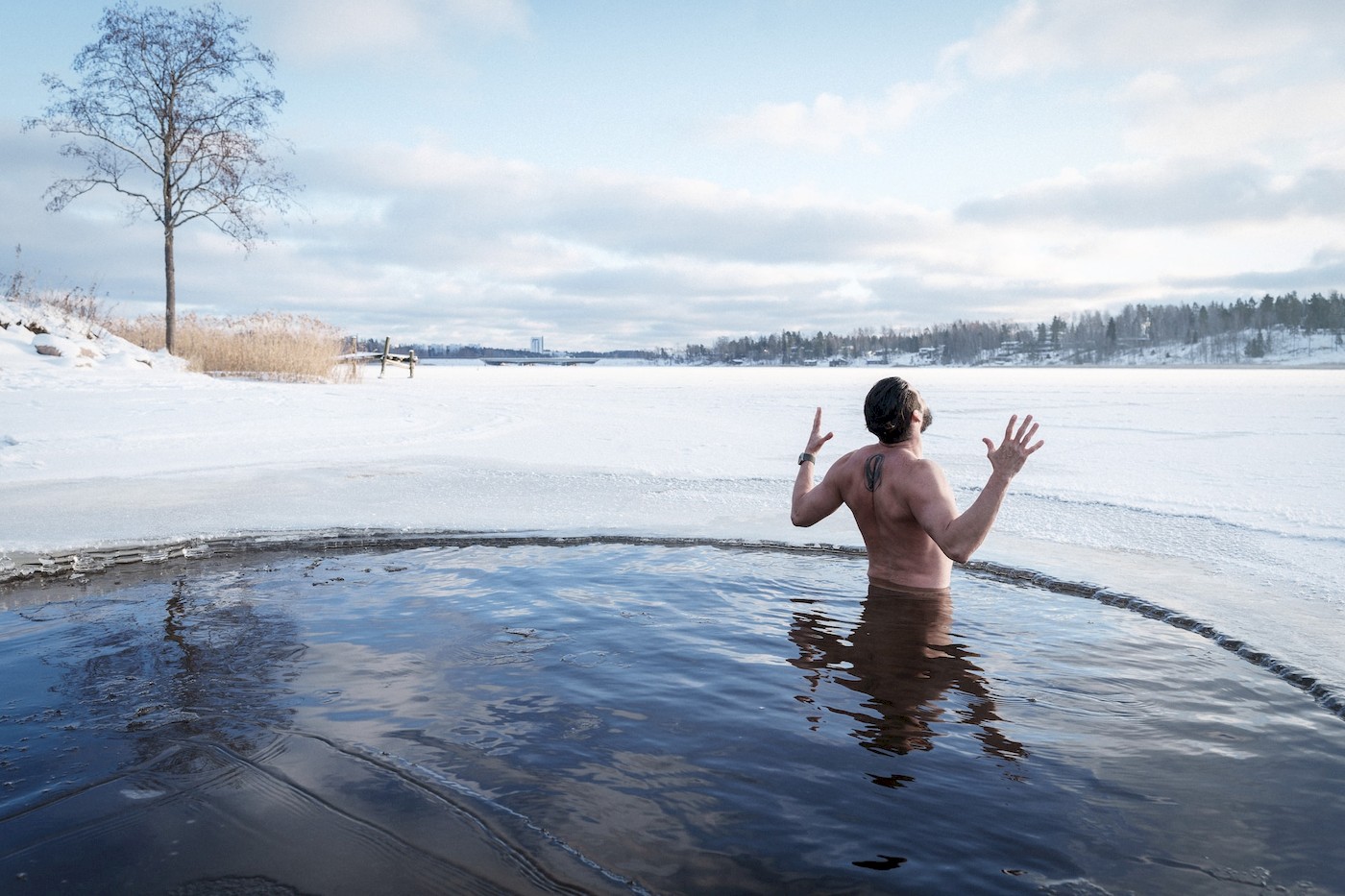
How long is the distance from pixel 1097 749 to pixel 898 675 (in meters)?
0.81

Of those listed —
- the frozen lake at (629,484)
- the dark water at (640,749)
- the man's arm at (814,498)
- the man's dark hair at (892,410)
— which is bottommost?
the dark water at (640,749)

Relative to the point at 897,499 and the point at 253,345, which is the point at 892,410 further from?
the point at 253,345

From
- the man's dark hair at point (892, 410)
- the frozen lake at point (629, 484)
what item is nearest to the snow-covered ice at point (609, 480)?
the frozen lake at point (629, 484)

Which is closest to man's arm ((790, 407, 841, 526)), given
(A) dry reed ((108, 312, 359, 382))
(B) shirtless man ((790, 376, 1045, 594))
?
(B) shirtless man ((790, 376, 1045, 594))

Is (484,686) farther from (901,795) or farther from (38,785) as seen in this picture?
(901,795)

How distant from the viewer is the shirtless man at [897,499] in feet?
11.6

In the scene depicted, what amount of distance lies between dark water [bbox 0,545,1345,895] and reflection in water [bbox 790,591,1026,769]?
16mm

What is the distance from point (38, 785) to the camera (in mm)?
2262

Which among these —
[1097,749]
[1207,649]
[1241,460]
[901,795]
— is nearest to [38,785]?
[901,795]

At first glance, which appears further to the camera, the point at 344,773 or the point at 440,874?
the point at 344,773

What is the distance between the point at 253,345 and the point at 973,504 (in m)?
21.1

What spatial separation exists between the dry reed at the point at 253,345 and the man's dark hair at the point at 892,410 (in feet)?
61.4

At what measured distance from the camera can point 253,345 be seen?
20641 millimetres

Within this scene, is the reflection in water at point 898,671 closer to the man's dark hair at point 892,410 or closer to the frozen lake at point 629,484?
the man's dark hair at point 892,410
